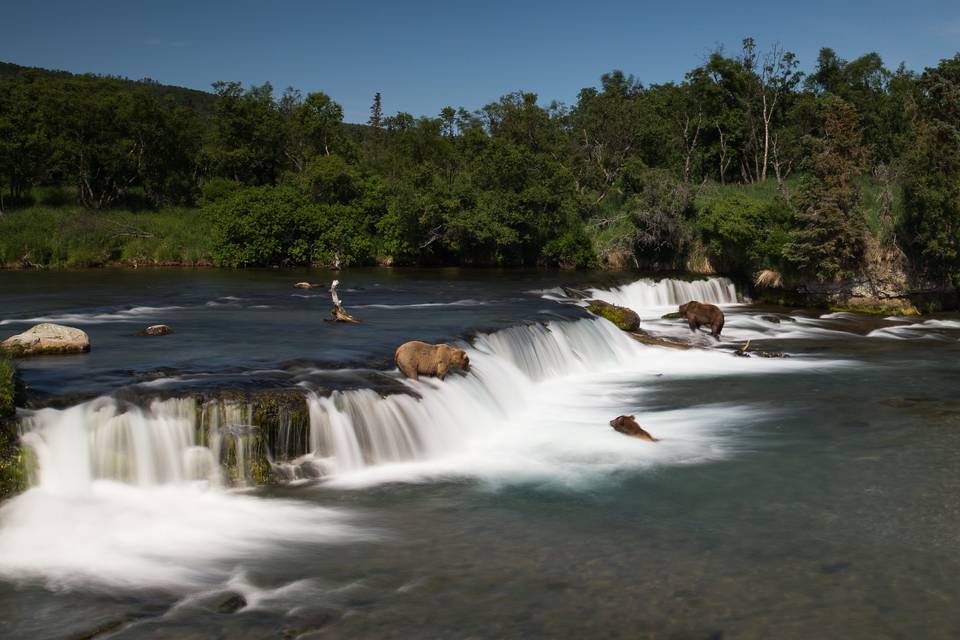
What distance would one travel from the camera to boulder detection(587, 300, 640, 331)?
1009 inches

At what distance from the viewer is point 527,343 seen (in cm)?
2108

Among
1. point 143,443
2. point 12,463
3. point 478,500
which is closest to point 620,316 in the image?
point 478,500

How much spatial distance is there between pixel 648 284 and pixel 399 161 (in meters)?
23.6

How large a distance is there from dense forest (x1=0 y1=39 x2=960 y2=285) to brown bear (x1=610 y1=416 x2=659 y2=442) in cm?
2024

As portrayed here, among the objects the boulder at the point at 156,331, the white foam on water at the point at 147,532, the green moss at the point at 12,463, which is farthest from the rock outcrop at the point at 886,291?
the green moss at the point at 12,463

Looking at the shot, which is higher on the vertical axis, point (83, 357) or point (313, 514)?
point (83, 357)

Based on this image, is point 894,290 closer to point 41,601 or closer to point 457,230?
point 457,230

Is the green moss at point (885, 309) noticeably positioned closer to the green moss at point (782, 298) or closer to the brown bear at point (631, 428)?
the green moss at point (782, 298)

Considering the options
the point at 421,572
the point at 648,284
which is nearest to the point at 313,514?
the point at 421,572

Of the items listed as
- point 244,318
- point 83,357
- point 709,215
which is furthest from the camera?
point 709,215

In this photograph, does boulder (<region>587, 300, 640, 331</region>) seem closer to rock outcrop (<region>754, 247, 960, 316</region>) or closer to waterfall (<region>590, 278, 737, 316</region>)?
waterfall (<region>590, 278, 737, 316</region>)

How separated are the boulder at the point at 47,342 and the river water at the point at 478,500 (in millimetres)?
739

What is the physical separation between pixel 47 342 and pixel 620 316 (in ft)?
50.9

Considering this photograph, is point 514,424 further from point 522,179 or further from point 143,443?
point 522,179
